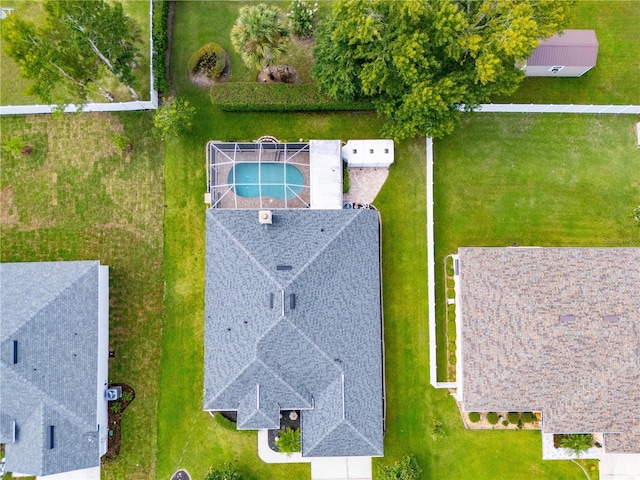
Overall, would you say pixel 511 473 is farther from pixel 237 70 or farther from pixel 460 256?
pixel 237 70

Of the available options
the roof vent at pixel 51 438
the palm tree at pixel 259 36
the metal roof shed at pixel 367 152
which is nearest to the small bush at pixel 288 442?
the roof vent at pixel 51 438

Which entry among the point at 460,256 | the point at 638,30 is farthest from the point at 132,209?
the point at 638,30

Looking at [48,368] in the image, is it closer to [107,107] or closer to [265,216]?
[265,216]

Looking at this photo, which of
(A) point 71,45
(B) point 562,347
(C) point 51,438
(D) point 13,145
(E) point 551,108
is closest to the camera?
(A) point 71,45

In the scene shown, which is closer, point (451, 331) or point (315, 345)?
point (315, 345)

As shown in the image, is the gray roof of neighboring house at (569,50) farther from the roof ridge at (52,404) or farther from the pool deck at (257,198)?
the roof ridge at (52,404)

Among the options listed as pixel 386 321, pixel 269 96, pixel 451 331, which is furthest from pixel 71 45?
pixel 451 331

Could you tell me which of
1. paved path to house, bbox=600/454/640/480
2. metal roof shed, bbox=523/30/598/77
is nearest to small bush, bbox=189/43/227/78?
metal roof shed, bbox=523/30/598/77
